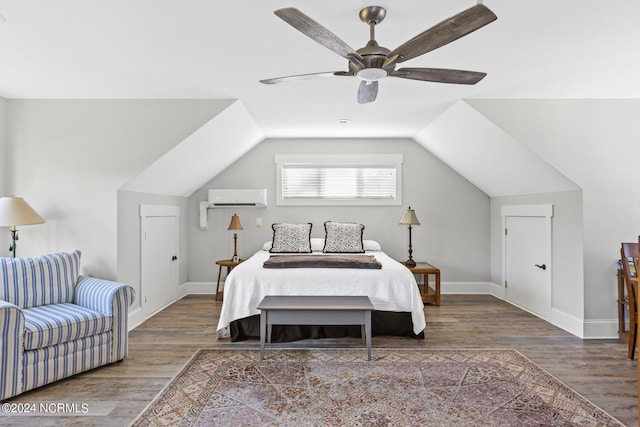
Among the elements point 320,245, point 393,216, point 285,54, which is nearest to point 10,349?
point 285,54

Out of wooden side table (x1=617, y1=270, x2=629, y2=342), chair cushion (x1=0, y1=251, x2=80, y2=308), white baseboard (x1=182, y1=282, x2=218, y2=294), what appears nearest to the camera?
chair cushion (x1=0, y1=251, x2=80, y2=308)

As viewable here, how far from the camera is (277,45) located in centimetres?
259

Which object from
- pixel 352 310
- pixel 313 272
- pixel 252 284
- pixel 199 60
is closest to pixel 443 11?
pixel 199 60

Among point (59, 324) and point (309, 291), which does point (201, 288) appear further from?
point (59, 324)

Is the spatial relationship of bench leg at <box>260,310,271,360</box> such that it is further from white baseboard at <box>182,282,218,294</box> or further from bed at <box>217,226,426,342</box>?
white baseboard at <box>182,282,218,294</box>

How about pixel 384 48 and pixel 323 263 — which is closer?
pixel 384 48

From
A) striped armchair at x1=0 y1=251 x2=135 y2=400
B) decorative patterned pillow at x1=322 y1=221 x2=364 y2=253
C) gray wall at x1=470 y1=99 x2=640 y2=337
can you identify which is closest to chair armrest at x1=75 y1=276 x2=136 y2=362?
striped armchair at x1=0 y1=251 x2=135 y2=400

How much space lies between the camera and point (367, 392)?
8.45 feet

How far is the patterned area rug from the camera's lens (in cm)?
227

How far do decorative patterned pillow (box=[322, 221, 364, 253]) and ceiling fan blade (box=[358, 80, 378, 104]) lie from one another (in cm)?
249

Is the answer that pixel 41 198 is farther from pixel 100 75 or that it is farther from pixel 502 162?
pixel 502 162

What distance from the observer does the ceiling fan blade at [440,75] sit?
2.31 metres

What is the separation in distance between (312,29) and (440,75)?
93 centimetres

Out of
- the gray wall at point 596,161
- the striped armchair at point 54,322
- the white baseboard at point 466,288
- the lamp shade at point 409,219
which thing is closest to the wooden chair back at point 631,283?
the gray wall at point 596,161
